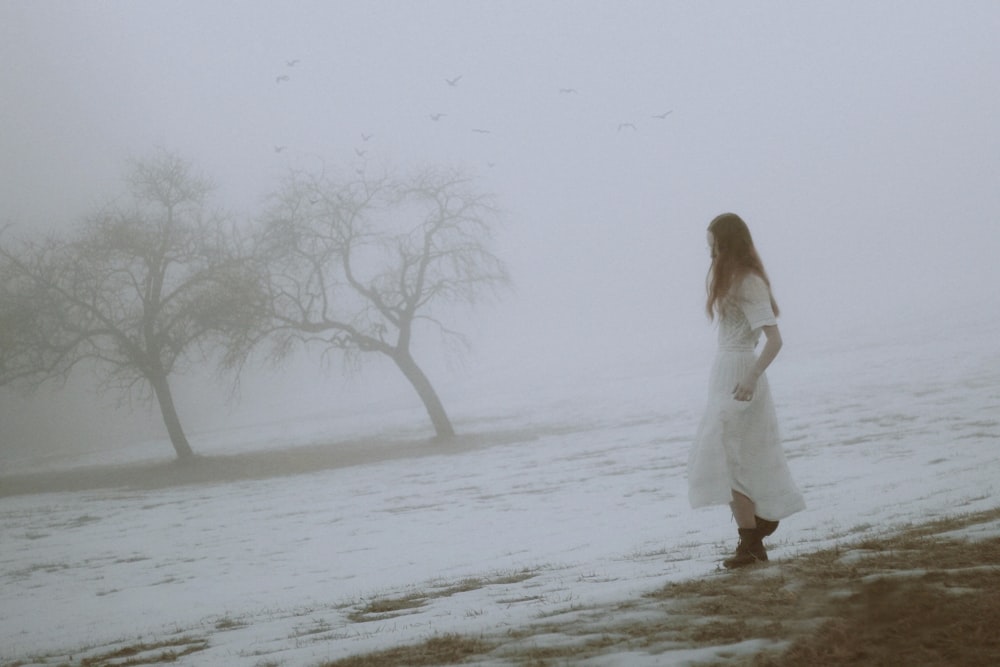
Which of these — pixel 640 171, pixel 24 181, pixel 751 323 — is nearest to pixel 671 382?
pixel 640 171

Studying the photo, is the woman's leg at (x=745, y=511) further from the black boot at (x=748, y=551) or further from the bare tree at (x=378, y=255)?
the bare tree at (x=378, y=255)

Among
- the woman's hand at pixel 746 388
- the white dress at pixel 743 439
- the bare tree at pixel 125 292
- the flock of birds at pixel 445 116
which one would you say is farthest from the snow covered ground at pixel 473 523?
the flock of birds at pixel 445 116

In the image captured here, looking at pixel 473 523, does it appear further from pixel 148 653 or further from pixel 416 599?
pixel 148 653

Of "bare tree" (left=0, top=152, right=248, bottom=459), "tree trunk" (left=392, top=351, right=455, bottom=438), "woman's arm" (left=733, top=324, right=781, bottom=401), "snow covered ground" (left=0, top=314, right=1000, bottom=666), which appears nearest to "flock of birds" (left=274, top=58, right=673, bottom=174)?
"bare tree" (left=0, top=152, right=248, bottom=459)

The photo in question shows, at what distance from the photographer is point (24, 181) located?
11.0 metres

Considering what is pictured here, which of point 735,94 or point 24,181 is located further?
point 735,94

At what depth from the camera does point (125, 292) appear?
451 inches

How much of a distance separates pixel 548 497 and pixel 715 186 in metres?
11.2

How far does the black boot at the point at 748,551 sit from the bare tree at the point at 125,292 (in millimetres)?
8836

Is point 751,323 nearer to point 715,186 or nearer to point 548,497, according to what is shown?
point 548,497

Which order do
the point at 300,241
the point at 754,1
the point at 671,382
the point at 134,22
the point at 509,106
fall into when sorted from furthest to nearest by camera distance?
the point at 754,1 → the point at 509,106 → the point at 671,382 → the point at 134,22 → the point at 300,241

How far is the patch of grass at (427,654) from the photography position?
2291 mm

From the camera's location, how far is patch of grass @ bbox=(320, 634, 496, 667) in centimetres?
229

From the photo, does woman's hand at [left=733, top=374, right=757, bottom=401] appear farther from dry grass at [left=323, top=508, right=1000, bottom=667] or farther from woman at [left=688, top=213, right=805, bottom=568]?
dry grass at [left=323, top=508, right=1000, bottom=667]
